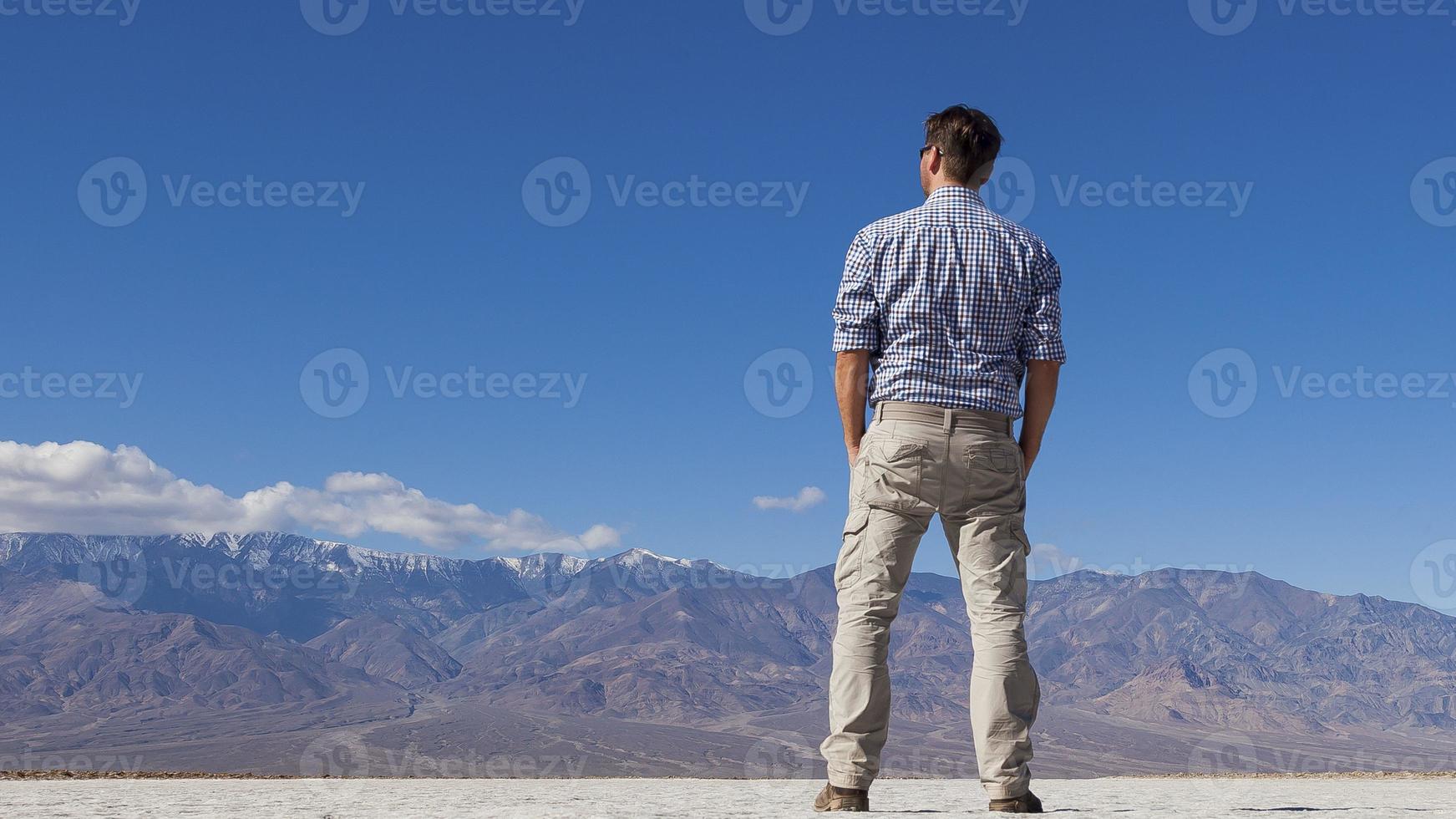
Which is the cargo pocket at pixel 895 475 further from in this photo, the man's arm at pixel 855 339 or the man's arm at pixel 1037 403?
the man's arm at pixel 1037 403

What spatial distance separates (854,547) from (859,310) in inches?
39.5

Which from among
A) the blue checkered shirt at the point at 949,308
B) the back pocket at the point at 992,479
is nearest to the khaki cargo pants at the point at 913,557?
the back pocket at the point at 992,479

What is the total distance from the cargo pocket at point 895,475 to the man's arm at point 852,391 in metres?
0.20

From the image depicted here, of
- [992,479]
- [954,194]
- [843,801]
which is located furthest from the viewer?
[954,194]

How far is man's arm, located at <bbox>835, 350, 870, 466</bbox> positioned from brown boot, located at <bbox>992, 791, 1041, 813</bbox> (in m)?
1.48

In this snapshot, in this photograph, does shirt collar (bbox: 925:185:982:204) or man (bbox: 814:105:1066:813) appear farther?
shirt collar (bbox: 925:185:982:204)

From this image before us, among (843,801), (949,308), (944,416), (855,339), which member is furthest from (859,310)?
(843,801)

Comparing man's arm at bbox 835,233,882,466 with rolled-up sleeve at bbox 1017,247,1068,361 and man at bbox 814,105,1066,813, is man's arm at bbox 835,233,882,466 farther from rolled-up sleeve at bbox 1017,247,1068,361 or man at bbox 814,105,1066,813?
rolled-up sleeve at bbox 1017,247,1068,361

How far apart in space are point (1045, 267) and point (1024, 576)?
133 centimetres

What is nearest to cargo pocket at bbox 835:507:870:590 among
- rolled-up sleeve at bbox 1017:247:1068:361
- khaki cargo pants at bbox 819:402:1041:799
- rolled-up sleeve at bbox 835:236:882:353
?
khaki cargo pants at bbox 819:402:1041:799

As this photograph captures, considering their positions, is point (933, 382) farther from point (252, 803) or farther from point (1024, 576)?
point (252, 803)

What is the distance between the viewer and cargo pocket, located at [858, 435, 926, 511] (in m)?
4.91

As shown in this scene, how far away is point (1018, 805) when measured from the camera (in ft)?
15.4

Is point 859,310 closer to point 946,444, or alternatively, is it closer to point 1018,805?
point 946,444
